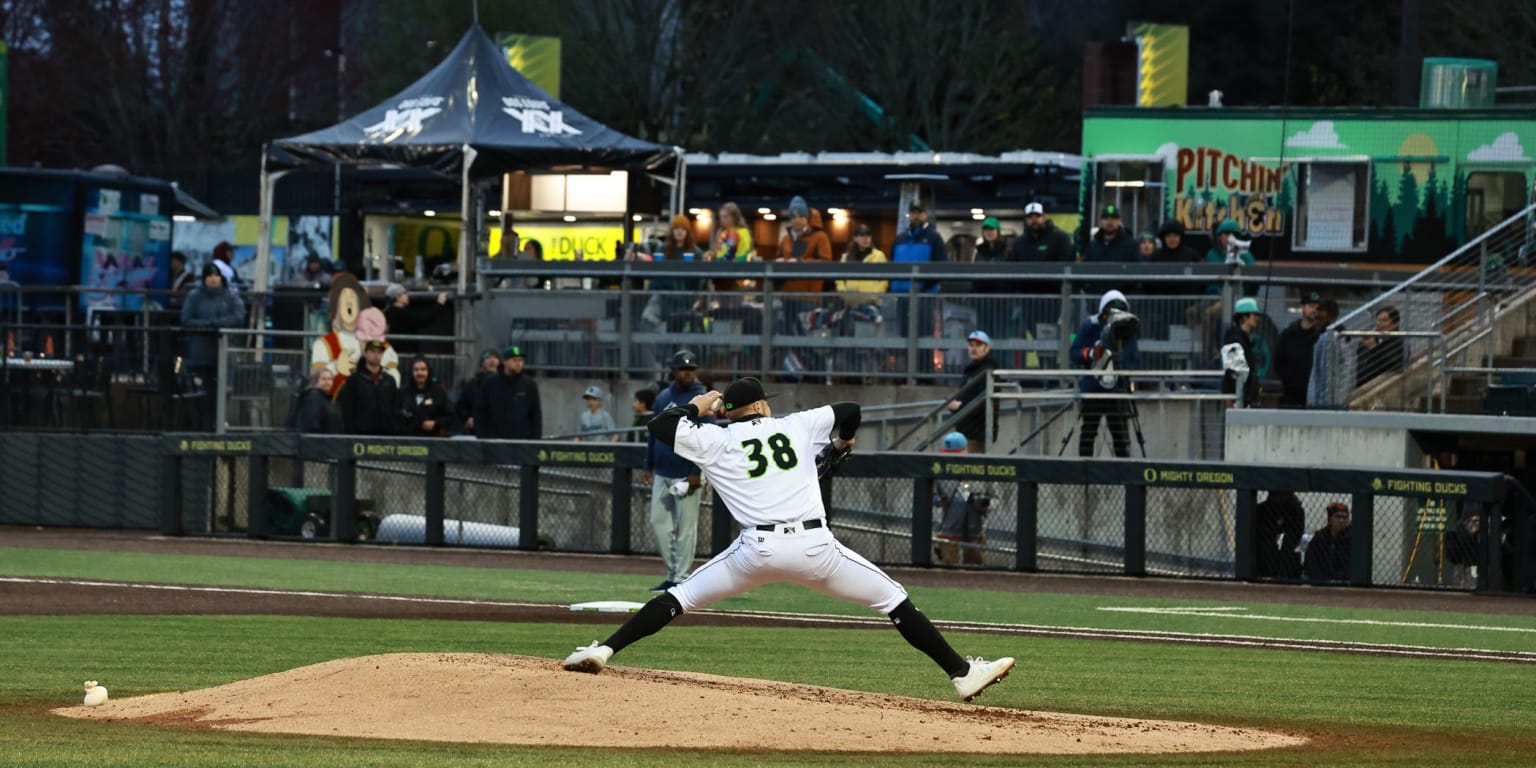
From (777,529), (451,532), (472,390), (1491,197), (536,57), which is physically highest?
(536,57)

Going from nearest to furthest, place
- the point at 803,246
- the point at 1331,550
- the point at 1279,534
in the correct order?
the point at 1331,550 < the point at 1279,534 < the point at 803,246

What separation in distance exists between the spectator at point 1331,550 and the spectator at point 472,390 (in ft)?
30.1

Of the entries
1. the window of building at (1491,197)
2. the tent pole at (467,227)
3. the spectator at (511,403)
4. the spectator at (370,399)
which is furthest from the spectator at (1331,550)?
the tent pole at (467,227)

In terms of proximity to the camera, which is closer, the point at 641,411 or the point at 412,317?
the point at 641,411

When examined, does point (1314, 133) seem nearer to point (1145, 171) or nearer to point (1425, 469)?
point (1145, 171)

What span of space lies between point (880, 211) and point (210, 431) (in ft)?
46.2

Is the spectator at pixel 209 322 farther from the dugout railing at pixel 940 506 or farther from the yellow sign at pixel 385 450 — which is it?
the yellow sign at pixel 385 450

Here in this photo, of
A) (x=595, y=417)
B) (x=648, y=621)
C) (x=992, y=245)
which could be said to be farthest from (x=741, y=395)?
(x=992, y=245)

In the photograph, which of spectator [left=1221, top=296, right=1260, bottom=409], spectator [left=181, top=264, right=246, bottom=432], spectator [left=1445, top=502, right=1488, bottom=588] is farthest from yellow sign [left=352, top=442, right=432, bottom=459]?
spectator [left=1445, top=502, right=1488, bottom=588]

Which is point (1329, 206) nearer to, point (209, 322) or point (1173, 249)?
point (1173, 249)

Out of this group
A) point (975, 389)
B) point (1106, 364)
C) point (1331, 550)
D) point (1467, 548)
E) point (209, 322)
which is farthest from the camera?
point (209, 322)

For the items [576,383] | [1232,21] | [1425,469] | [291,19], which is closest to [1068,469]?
[1425,469]

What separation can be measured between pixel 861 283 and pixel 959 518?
4365 mm

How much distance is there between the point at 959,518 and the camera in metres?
24.1
